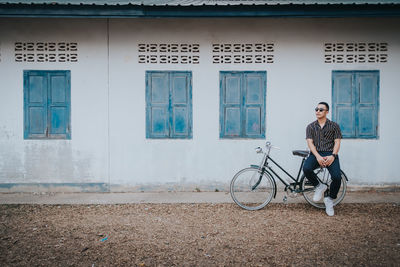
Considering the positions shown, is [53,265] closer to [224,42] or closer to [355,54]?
[224,42]

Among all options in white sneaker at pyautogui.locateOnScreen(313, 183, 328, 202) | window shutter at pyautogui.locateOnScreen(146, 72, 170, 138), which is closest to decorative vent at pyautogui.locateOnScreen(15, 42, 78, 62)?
window shutter at pyautogui.locateOnScreen(146, 72, 170, 138)

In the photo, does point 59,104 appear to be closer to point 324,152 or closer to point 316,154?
point 316,154

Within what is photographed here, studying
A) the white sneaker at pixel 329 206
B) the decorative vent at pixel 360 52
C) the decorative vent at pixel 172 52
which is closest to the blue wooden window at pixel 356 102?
the decorative vent at pixel 360 52

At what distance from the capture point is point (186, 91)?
7320 mm

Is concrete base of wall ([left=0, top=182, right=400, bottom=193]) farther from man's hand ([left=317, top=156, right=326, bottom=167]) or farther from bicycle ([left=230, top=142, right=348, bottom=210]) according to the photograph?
man's hand ([left=317, top=156, right=326, bottom=167])

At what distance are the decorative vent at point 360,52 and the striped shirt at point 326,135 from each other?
232 centimetres

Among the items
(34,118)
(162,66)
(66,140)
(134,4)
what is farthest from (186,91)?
(34,118)

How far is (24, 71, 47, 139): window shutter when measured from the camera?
23.9ft

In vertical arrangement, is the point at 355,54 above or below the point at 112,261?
above

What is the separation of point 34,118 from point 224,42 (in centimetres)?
451

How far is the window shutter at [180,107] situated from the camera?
24.0ft

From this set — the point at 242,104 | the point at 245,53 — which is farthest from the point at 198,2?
the point at 242,104

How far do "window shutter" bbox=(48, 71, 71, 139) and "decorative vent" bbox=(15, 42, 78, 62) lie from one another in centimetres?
35

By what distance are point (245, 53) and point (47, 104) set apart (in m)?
4.51
